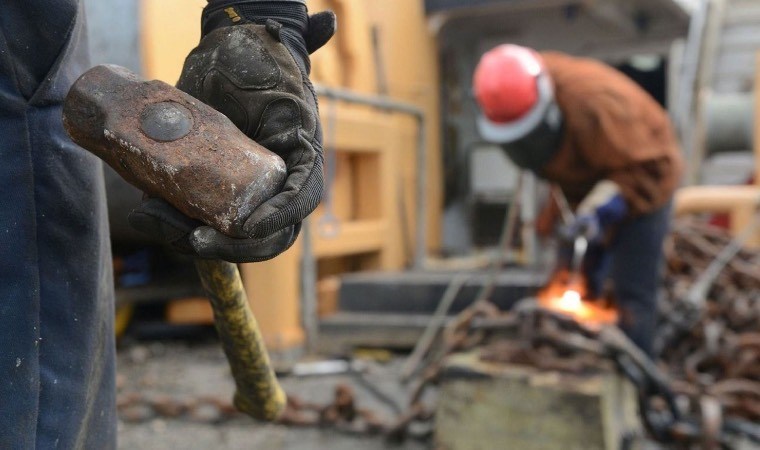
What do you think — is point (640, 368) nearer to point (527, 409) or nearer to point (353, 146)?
point (527, 409)

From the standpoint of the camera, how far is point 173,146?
39.6 inches

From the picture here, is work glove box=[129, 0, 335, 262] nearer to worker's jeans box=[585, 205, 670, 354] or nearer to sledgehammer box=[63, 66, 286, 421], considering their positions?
sledgehammer box=[63, 66, 286, 421]

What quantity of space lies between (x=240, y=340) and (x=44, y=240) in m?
0.36

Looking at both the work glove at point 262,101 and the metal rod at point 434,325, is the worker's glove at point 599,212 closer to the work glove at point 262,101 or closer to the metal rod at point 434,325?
the metal rod at point 434,325

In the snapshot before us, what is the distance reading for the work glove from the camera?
1000mm

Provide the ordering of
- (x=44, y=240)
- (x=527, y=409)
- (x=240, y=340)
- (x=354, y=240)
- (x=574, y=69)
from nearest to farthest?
(x=44, y=240), (x=240, y=340), (x=527, y=409), (x=574, y=69), (x=354, y=240)

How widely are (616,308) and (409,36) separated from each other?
138 inches

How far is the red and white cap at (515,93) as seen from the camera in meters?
3.45

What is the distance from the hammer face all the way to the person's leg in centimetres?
287

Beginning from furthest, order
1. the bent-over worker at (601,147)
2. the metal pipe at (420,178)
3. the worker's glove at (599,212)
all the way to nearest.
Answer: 1. the metal pipe at (420,178)
2. the bent-over worker at (601,147)
3. the worker's glove at (599,212)

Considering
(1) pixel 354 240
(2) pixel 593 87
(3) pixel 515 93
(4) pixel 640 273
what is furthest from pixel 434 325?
(2) pixel 593 87

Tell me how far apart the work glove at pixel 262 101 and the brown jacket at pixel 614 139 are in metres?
2.40

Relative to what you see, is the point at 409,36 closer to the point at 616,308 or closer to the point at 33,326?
the point at 616,308

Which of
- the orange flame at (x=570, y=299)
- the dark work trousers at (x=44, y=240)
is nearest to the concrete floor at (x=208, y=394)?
the orange flame at (x=570, y=299)
